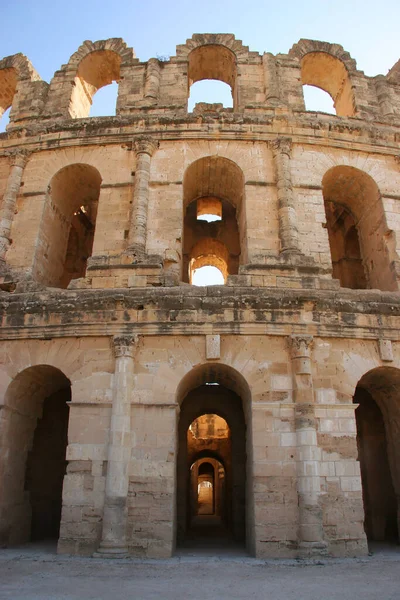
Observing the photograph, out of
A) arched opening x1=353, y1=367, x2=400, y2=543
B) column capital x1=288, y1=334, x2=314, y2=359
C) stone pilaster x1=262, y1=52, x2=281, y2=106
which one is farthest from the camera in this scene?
stone pilaster x1=262, y1=52, x2=281, y2=106

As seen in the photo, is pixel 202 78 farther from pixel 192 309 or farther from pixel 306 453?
pixel 306 453

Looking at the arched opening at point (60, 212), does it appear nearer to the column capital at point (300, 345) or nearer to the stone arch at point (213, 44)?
the stone arch at point (213, 44)

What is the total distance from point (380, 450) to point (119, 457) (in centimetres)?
705

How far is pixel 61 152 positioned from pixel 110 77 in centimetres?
437

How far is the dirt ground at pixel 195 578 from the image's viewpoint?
17.9ft

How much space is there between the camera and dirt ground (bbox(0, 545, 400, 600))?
5.46 m

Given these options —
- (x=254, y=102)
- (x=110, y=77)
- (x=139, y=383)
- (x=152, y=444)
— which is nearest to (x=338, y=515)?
(x=152, y=444)

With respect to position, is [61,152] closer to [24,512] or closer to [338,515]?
[24,512]

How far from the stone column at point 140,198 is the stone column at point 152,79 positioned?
78.1 inches

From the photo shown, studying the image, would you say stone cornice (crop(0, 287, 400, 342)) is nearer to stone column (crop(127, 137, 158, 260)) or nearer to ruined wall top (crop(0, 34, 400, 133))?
stone column (crop(127, 137, 158, 260))

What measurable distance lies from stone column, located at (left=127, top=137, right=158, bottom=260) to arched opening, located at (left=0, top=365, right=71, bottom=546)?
3.39 meters

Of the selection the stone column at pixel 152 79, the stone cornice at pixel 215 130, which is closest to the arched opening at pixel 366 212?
the stone cornice at pixel 215 130

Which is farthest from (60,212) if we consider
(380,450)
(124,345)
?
(380,450)

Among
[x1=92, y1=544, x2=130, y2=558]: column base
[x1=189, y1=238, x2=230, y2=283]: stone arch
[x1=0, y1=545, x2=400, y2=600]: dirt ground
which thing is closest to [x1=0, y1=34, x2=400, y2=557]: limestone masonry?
[x1=92, y1=544, x2=130, y2=558]: column base
